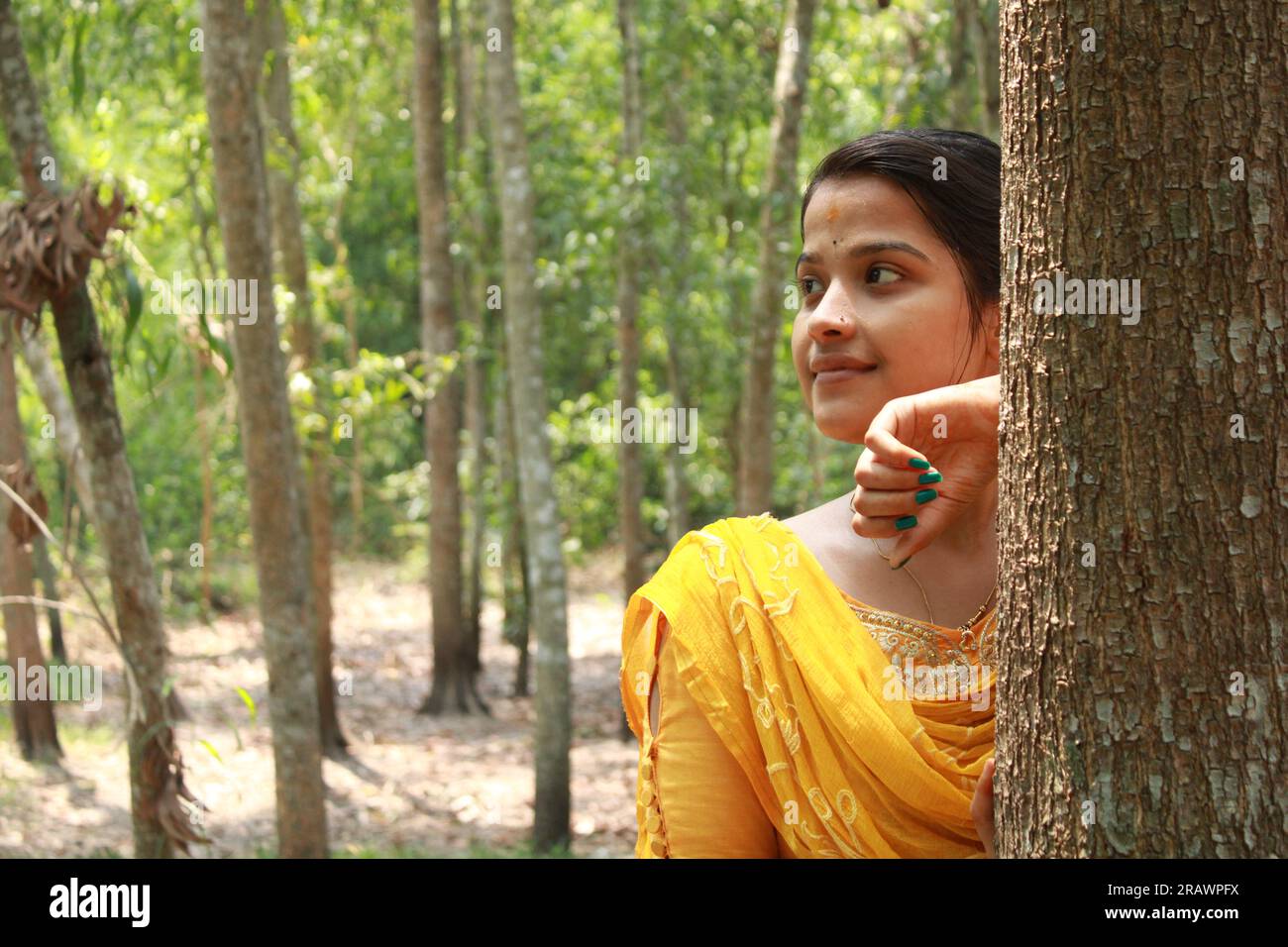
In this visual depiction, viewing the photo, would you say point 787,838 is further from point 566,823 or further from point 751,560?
point 566,823

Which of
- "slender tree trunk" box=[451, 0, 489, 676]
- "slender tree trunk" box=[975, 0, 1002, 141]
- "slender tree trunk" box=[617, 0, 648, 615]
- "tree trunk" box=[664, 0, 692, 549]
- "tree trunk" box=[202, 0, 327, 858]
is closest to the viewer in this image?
"tree trunk" box=[202, 0, 327, 858]

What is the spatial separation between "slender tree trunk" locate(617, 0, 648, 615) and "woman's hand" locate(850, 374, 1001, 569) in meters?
7.10

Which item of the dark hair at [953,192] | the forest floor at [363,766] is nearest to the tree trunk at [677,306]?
the forest floor at [363,766]

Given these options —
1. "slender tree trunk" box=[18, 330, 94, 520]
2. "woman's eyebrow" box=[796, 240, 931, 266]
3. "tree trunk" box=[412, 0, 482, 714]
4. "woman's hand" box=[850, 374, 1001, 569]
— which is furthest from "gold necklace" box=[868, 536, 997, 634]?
"tree trunk" box=[412, 0, 482, 714]

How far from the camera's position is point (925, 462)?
4.50 ft

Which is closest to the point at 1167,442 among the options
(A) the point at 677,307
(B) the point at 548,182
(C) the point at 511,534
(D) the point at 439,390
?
(A) the point at 677,307

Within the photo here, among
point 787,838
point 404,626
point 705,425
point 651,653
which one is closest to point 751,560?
point 651,653

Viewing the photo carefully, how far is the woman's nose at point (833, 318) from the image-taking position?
1.70 m

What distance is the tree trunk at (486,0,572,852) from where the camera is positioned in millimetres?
7203

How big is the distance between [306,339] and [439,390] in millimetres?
1463

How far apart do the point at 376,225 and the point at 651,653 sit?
56.6 feet

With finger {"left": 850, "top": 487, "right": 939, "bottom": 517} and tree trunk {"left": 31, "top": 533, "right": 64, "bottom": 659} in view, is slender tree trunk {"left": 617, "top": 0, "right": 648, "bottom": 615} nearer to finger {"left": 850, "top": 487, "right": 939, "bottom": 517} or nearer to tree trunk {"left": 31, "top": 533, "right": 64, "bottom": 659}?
tree trunk {"left": 31, "top": 533, "right": 64, "bottom": 659}

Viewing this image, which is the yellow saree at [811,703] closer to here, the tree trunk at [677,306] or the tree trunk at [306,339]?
the tree trunk at [306,339]

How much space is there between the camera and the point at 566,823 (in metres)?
7.73
